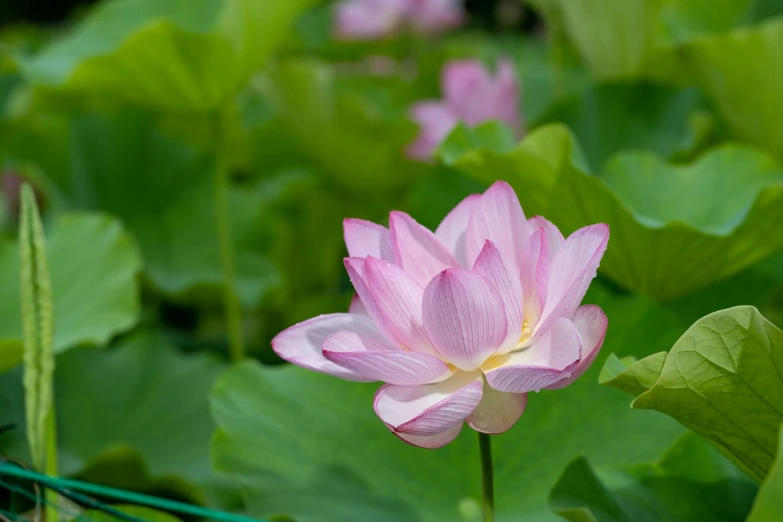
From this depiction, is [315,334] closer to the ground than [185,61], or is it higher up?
closer to the ground

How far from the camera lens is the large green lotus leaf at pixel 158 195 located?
62.8 inches

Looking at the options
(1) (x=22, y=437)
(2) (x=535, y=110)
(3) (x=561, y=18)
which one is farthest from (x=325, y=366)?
(2) (x=535, y=110)

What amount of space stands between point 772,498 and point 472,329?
7.5 inches

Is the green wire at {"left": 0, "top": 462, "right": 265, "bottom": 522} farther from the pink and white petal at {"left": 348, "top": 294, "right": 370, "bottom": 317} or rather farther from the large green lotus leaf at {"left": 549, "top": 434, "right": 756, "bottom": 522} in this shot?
the large green lotus leaf at {"left": 549, "top": 434, "right": 756, "bottom": 522}

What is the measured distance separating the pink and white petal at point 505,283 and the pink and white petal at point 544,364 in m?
0.02

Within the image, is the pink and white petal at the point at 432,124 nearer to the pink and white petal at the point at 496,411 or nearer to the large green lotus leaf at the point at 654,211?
the large green lotus leaf at the point at 654,211

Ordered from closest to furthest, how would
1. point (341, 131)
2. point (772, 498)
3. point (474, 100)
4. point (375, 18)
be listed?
1. point (772, 498)
2. point (474, 100)
3. point (341, 131)
4. point (375, 18)

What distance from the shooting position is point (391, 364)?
0.53 m

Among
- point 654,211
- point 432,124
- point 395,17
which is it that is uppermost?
point 395,17

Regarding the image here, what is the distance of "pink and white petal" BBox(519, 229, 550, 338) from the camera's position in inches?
22.1

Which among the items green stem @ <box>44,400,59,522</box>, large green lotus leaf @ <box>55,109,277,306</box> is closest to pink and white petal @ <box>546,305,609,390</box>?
green stem @ <box>44,400,59,522</box>

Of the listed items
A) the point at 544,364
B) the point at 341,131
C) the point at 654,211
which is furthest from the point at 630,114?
the point at 544,364

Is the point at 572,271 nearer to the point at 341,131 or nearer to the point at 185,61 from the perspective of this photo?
the point at 185,61

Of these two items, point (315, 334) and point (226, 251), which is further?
point (226, 251)
